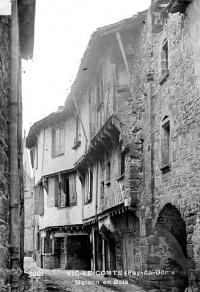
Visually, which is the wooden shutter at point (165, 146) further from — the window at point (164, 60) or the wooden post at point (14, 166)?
the wooden post at point (14, 166)

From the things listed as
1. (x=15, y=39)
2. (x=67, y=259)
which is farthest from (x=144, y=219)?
(x=67, y=259)

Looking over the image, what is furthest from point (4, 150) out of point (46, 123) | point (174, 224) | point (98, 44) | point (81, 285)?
point (46, 123)

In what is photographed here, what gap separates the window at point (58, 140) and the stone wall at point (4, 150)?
19.1 meters

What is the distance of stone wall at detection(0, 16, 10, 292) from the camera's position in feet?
18.3

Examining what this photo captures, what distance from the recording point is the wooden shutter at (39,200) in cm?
2766

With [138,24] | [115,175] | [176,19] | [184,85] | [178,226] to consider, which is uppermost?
[138,24]

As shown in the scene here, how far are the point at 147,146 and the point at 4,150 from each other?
9.11 m

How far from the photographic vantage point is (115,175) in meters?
17.0

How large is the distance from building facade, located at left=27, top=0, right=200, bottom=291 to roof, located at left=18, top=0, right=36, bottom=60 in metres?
3.50

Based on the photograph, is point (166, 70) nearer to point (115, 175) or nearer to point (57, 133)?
point (115, 175)

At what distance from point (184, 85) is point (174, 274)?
5339 mm

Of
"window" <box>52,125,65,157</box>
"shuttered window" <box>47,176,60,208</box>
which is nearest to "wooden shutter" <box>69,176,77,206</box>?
"shuttered window" <box>47,176,60,208</box>

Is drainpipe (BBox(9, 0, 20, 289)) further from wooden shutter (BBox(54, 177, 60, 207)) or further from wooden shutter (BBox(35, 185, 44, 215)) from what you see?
wooden shutter (BBox(35, 185, 44, 215))

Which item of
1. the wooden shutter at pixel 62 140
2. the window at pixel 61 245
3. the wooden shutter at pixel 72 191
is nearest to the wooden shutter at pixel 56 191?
the wooden shutter at pixel 72 191
